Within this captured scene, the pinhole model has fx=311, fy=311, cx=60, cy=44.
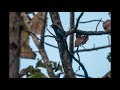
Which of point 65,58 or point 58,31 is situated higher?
point 58,31

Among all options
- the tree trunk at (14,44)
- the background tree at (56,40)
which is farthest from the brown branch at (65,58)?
the tree trunk at (14,44)

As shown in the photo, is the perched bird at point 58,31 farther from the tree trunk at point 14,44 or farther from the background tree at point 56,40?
the tree trunk at point 14,44

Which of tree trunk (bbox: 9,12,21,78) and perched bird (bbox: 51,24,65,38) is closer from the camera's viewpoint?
tree trunk (bbox: 9,12,21,78)

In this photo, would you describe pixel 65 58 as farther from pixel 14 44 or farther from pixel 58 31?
pixel 14 44

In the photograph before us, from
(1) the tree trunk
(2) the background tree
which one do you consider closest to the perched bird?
(2) the background tree

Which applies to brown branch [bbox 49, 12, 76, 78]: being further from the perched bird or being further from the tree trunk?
the tree trunk

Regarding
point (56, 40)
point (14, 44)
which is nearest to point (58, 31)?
point (56, 40)

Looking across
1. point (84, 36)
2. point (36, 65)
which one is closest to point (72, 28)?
point (84, 36)

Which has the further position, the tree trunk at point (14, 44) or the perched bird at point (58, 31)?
the perched bird at point (58, 31)

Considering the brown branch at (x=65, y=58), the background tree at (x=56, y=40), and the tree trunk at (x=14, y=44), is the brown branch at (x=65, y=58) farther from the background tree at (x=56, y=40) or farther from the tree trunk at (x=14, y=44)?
the tree trunk at (x=14, y=44)

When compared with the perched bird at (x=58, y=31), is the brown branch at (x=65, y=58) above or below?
below
